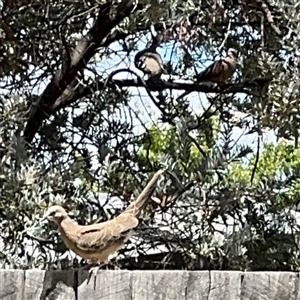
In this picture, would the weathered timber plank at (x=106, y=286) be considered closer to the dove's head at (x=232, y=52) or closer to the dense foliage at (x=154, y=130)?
the dense foliage at (x=154, y=130)

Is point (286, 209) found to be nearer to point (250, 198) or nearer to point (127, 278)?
point (250, 198)

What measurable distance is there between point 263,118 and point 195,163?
0.23 meters

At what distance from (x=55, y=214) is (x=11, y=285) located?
0.30 m

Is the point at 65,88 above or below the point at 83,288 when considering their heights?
above

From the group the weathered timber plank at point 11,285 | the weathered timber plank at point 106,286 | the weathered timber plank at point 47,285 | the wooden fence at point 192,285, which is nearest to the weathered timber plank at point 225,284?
the wooden fence at point 192,285

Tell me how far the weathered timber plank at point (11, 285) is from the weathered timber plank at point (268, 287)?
1.73 ft

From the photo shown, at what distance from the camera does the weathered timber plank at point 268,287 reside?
6.42 feet

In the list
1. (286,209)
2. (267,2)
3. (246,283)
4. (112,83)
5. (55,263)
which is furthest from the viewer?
(112,83)

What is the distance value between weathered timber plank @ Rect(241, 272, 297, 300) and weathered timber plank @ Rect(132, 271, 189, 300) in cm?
14

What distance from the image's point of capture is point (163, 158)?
2.40 m

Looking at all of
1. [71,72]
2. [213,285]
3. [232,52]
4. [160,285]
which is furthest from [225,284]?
[71,72]

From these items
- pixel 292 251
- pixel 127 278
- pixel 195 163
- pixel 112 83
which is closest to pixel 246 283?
pixel 127 278

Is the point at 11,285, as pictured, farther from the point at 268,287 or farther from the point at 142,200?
the point at 268,287

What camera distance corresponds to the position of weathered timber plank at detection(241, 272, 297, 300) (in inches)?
77.0
